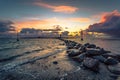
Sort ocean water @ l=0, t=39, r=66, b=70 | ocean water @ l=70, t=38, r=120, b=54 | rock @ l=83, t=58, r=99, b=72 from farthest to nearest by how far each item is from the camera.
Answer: ocean water @ l=70, t=38, r=120, b=54, ocean water @ l=0, t=39, r=66, b=70, rock @ l=83, t=58, r=99, b=72

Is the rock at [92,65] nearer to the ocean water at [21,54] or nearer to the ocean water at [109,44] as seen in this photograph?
the ocean water at [21,54]

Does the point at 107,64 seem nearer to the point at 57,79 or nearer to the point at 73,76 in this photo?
the point at 73,76

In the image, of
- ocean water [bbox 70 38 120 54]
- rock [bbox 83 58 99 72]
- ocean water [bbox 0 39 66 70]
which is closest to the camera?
rock [bbox 83 58 99 72]

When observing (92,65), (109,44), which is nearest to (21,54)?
(92,65)

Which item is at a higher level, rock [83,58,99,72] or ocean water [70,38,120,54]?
rock [83,58,99,72]

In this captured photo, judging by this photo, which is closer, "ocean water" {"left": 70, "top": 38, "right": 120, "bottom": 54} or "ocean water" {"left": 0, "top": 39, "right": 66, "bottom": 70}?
"ocean water" {"left": 0, "top": 39, "right": 66, "bottom": 70}

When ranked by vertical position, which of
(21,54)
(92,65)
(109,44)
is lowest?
(109,44)

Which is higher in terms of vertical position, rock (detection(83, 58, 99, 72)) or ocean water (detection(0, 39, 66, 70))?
rock (detection(83, 58, 99, 72))

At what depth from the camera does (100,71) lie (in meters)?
17.8

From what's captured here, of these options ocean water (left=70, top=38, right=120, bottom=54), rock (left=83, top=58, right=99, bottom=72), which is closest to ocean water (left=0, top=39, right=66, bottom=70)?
rock (left=83, top=58, right=99, bottom=72)

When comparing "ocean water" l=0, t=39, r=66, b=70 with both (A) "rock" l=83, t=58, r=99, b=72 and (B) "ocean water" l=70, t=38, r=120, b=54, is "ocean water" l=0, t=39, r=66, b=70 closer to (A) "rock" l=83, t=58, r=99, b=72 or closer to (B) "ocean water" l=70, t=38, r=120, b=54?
(A) "rock" l=83, t=58, r=99, b=72

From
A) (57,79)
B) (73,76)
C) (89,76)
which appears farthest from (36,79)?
(89,76)

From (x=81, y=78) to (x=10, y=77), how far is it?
7.49m

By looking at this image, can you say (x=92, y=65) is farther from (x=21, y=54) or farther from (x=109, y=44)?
(x=109, y=44)
